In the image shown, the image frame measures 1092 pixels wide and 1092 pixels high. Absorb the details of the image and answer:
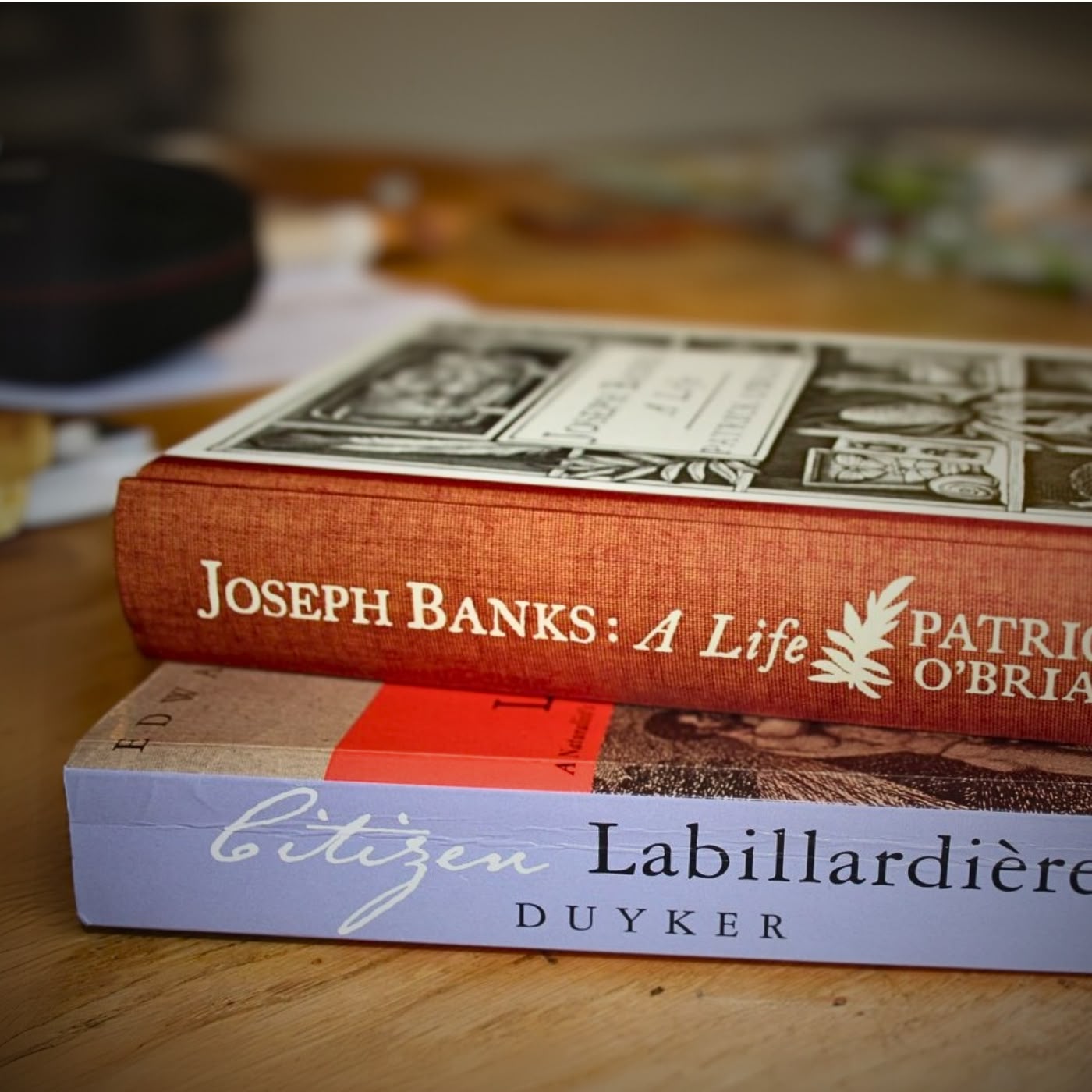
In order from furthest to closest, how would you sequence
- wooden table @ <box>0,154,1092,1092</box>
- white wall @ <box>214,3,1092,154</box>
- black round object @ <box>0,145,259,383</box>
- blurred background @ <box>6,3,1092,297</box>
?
1. white wall @ <box>214,3,1092,154</box>
2. blurred background @ <box>6,3,1092,297</box>
3. black round object @ <box>0,145,259,383</box>
4. wooden table @ <box>0,154,1092,1092</box>

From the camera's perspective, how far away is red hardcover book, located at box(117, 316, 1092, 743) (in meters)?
0.36

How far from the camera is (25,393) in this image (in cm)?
78

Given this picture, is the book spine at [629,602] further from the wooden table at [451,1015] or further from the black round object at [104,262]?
the black round object at [104,262]

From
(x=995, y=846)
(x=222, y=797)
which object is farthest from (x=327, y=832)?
(x=995, y=846)

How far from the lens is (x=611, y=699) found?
15.5 inches

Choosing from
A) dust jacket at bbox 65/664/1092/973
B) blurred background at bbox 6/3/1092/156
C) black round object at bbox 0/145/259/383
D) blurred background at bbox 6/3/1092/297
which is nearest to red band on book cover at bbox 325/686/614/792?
dust jacket at bbox 65/664/1092/973

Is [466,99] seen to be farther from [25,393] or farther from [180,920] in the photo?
[180,920]

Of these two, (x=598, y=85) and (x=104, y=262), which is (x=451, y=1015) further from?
(x=598, y=85)

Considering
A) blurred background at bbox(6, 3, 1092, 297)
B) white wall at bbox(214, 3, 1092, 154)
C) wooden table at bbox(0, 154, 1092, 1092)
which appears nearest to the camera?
wooden table at bbox(0, 154, 1092, 1092)

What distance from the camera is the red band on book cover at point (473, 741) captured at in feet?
1.15

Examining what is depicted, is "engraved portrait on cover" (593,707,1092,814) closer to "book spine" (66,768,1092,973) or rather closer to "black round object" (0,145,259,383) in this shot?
"book spine" (66,768,1092,973)

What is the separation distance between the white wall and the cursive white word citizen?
Answer: 4.80 feet

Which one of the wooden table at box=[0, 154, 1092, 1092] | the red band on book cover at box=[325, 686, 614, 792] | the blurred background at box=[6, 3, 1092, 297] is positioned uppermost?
the blurred background at box=[6, 3, 1092, 297]

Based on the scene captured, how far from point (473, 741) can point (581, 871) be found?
44 mm
